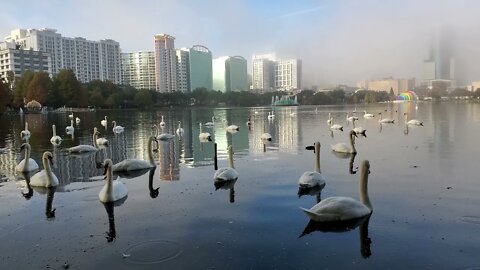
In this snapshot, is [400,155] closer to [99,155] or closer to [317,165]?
[317,165]

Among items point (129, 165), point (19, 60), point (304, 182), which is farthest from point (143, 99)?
point (304, 182)

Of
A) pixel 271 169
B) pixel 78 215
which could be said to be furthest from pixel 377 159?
pixel 78 215

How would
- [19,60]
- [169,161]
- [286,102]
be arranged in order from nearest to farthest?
[169,161], [19,60], [286,102]

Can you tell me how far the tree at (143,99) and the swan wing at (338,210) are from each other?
123486 millimetres

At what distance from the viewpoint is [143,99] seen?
13000 centimetres

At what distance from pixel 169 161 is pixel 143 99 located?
11289 centimetres

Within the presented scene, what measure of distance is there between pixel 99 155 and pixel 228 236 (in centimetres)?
1543

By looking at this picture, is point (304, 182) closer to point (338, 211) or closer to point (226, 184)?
point (226, 184)

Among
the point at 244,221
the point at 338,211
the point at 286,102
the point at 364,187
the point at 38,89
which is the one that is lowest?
the point at 244,221

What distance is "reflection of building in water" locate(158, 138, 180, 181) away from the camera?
1689 centimetres

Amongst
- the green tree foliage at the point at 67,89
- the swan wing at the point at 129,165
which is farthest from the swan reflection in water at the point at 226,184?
the green tree foliage at the point at 67,89

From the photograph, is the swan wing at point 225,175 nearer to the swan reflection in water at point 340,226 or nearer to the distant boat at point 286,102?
the swan reflection in water at point 340,226

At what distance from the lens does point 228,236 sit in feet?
31.4

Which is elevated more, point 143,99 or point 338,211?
point 143,99
